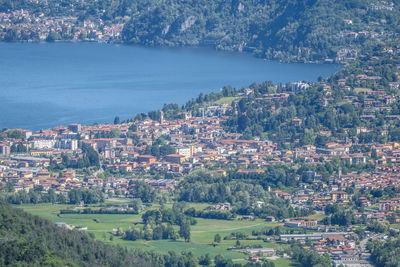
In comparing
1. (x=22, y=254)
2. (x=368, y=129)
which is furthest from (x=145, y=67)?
(x=22, y=254)

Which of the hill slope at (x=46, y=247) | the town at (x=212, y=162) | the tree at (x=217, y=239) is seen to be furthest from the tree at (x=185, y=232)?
the hill slope at (x=46, y=247)

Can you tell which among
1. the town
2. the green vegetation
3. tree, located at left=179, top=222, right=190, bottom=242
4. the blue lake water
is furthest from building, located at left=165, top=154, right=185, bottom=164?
the green vegetation

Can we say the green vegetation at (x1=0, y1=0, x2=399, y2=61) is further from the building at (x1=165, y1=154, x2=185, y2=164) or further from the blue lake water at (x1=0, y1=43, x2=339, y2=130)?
the building at (x1=165, y1=154, x2=185, y2=164)

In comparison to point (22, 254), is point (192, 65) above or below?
above

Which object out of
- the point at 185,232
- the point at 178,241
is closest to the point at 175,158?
the point at 185,232

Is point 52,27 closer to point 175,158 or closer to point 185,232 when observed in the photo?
point 175,158

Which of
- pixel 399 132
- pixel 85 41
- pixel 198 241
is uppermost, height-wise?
pixel 85 41

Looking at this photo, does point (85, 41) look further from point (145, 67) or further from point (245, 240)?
point (245, 240)

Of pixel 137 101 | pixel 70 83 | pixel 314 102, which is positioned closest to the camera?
pixel 314 102
